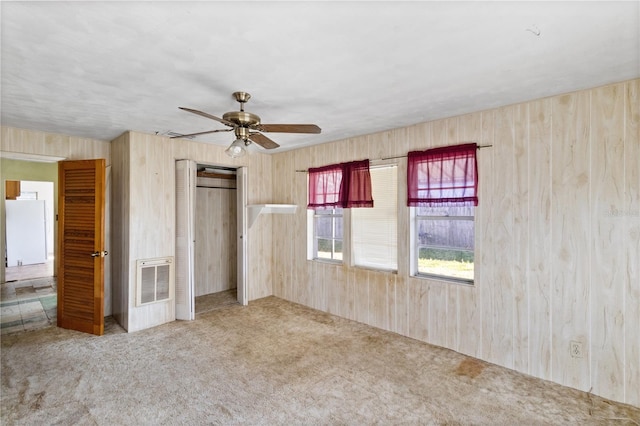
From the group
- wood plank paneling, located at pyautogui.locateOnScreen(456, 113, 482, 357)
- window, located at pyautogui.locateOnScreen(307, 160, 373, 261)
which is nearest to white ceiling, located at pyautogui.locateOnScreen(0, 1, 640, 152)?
wood plank paneling, located at pyautogui.locateOnScreen(456, 113, 482, 357)

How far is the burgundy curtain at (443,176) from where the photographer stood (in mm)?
3203

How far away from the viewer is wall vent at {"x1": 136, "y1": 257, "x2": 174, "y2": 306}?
398cm

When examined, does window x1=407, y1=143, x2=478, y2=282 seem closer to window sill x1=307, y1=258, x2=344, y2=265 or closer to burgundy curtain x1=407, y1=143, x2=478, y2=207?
burgundy curtain x1=407, y1=143, x2=478, y2=207

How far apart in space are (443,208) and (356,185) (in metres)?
1.16

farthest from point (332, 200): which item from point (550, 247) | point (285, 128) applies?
point (550, 247)

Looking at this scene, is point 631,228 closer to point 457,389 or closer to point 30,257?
point 457,389

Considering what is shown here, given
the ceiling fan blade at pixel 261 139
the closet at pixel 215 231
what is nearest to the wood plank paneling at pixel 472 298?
the ceiling fan blade at pixel 261 139

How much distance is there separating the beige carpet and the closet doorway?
939 mm

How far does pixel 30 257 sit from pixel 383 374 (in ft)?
29.8

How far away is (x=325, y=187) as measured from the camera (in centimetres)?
457

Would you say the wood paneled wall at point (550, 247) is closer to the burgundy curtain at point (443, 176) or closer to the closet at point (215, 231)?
the burgundy curtain at point (443, 176)

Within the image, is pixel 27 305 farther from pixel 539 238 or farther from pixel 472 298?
pixel 539 238

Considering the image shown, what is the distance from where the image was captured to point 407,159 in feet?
12.2

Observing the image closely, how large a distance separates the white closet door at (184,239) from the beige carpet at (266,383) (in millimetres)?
503
